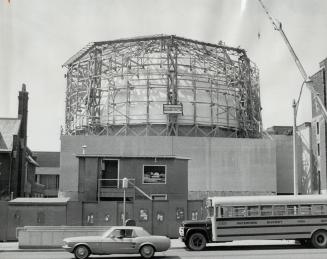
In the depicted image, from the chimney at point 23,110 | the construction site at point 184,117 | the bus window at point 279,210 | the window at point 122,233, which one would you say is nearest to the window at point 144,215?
the bus window at point 279,210

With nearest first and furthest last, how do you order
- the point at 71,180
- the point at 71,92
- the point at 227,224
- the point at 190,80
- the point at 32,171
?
the point at 227,224 → the point at 71,180 → the point at 190,80 → the point at 71,92 → the point at 32,171

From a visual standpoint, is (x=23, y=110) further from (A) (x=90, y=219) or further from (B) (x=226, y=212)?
(B) (x=226, y=212)

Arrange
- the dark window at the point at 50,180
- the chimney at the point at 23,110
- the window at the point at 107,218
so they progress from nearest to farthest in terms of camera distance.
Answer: the window at the point at 107,218
the chimney at the point at 23,110
the dark window at the point at 50,180

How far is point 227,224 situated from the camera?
24.8 m

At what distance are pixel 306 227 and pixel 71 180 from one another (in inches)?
1260

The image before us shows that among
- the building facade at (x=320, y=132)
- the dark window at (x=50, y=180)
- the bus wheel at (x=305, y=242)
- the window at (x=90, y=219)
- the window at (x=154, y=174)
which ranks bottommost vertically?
the bus wheel at (x=305, y=242)

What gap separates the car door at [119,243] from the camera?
66.9 ft

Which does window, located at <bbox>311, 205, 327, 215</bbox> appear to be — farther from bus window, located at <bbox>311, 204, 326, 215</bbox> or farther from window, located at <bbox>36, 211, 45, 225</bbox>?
window, located at <bbox>36, 211, 45, 225</bbox>

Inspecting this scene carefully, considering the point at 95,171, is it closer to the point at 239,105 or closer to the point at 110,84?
the point at 110,84

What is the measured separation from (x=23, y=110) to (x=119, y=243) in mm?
38296

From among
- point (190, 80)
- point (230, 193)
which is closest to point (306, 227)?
point (230, 193)

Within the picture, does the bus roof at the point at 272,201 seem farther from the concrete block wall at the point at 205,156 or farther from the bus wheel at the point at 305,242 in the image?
the concrete block wall at the point at 205,156

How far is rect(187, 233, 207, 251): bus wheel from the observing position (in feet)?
78.9

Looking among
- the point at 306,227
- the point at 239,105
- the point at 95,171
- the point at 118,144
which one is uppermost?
the point at 239,105
